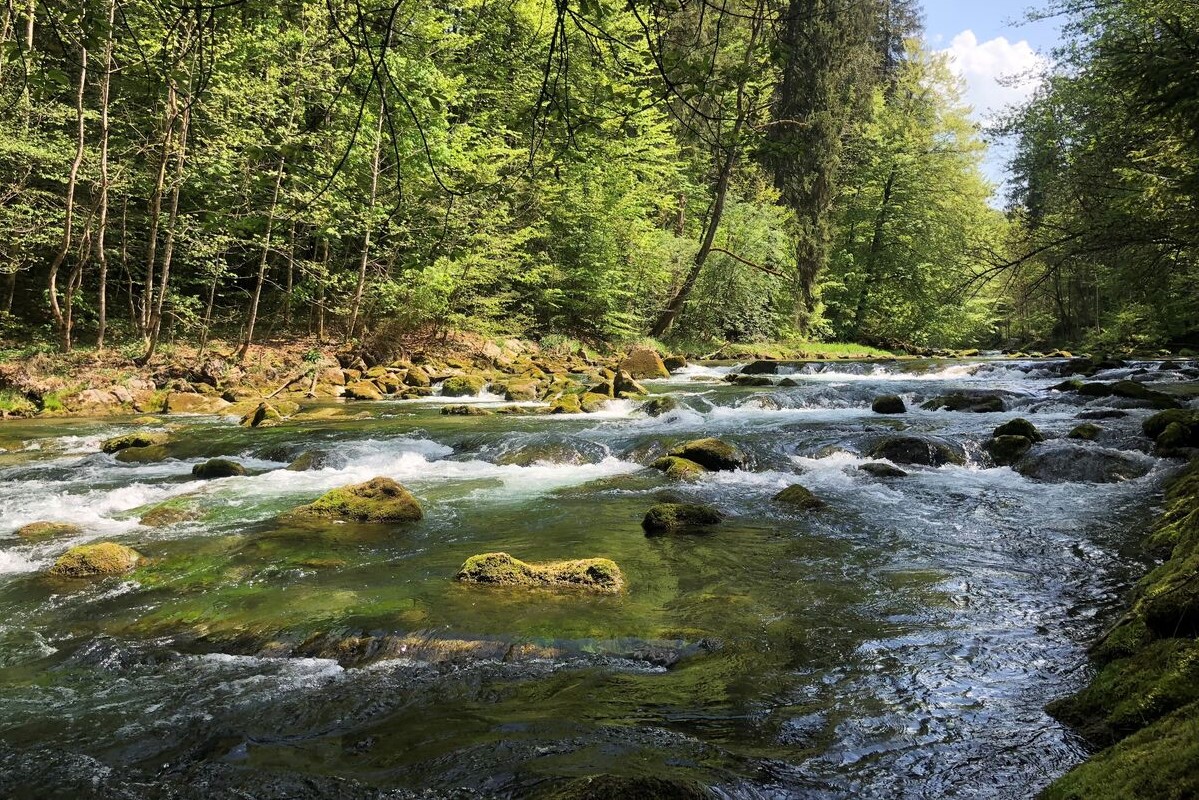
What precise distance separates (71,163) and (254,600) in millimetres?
14184

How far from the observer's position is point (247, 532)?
6.54 meters

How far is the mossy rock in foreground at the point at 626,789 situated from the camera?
2293 millimetres

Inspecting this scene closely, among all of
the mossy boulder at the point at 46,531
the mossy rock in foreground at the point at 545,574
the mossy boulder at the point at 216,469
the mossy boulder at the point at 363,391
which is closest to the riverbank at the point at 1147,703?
the mossy rock in foreground at the point at 545,574

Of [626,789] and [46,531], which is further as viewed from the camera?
[46,531]

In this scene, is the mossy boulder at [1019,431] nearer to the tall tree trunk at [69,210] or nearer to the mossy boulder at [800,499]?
the mossy boulder at [800,499]

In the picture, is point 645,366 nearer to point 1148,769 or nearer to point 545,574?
point 545,574

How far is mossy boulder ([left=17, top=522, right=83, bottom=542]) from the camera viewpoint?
6.33 meters

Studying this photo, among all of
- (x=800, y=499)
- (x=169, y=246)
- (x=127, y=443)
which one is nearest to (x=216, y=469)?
(x=127, y=443)

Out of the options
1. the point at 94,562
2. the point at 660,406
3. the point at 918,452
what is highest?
the point at 918,452

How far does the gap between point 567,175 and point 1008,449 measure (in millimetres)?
17011

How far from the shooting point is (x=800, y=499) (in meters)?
7.44

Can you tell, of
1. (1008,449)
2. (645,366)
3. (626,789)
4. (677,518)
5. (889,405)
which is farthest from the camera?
(645,366)

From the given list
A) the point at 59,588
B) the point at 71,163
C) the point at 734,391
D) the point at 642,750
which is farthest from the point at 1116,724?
the point at 71,163

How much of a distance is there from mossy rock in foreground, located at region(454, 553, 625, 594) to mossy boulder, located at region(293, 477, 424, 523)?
2081 mm
